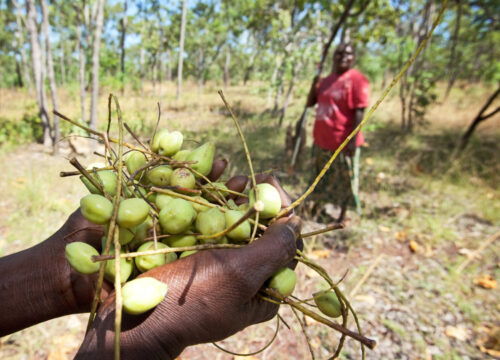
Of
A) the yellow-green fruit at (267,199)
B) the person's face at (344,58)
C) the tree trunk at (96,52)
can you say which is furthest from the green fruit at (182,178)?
the tree trunk at (96,52)

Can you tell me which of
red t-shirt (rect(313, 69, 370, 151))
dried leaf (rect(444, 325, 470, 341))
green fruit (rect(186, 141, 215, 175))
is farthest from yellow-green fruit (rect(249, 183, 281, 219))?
red t-shirt (rect(313, 69, 370, 151))

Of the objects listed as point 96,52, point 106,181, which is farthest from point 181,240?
point 96,52

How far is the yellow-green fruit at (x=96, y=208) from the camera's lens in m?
0.90

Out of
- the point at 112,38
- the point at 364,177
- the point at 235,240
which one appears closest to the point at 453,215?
the point at 364,177

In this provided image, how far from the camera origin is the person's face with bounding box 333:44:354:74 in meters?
3.56

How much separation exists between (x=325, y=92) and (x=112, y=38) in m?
45.4

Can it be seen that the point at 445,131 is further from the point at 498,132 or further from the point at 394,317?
the point at 394,317

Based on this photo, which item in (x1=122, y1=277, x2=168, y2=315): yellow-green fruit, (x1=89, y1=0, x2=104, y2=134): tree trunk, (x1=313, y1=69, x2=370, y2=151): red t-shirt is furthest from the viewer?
(x1=89, y1=0, x2=104, y2=134): tree trunk

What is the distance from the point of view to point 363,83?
11.3 ft

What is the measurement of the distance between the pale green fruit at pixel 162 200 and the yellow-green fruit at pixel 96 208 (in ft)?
0.72

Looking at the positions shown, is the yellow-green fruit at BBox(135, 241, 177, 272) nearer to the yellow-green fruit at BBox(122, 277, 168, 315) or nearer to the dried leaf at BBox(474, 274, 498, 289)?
the yellow-green fruit at BBox(122, 277, 168, 315)

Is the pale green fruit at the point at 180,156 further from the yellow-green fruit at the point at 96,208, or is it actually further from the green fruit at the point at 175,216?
the yellow-green fruit at the point at 96,208

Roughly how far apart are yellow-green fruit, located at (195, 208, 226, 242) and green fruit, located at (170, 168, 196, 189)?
17 cm

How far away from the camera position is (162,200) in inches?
44.5
